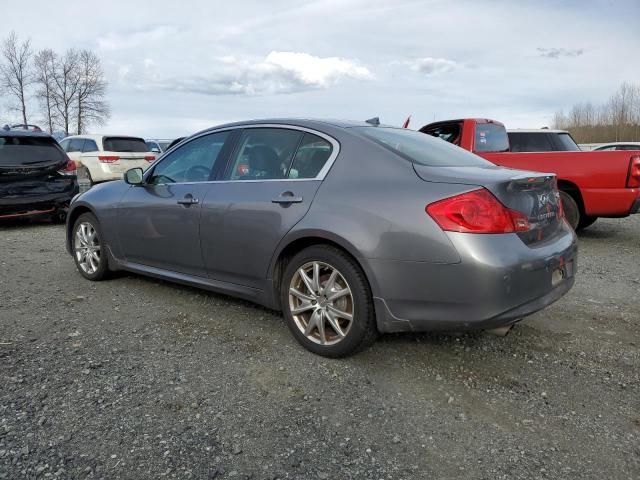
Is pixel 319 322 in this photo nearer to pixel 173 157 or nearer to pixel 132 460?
pixel 132 460

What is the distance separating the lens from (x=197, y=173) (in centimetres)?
408

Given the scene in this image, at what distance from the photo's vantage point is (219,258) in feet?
12.3

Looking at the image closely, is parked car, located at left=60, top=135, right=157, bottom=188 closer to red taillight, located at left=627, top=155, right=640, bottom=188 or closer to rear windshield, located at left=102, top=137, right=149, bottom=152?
rear windshield, located at left=102, top=137, right=149, bottom=152

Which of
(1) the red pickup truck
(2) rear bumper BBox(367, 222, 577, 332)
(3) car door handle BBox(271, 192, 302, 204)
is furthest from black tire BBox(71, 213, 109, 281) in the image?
(1) the red pickup truck

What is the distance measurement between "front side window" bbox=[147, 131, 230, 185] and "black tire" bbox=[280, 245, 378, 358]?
1.24 meters

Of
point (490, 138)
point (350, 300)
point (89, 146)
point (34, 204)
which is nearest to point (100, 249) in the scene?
point (350, 300)

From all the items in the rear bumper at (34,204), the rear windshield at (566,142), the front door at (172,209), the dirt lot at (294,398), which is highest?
the rear windshield at (566,142)

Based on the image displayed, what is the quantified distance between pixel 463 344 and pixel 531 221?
992 mm

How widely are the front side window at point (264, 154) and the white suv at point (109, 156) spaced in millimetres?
11556

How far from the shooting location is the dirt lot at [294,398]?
2217 millimetres

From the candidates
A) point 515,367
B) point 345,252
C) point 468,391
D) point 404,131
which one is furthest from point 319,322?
point 404,131

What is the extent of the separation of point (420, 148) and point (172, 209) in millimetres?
1980

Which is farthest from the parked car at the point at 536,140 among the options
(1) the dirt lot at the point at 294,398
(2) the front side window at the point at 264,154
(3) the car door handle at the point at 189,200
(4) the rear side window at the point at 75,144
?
(4) the rear side window at the point at 75,144

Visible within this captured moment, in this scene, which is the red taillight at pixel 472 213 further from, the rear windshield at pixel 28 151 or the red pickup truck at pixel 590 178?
the rear windshield at pixel 28 151
